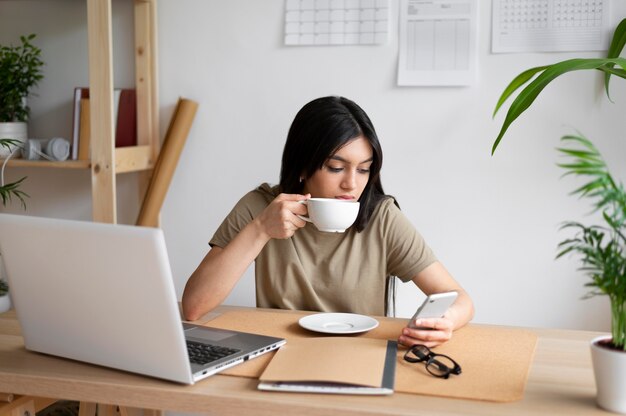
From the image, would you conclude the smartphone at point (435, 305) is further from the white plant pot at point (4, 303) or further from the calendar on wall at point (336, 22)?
the calendar on wall at point (336, 22)

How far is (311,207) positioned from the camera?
5.16 ft

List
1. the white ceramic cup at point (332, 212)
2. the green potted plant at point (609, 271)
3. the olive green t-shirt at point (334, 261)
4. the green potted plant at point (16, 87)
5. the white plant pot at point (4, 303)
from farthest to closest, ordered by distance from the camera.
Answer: the green potted plant at point (16, 87) → the olive green t-shirt at point (334, 261) → the white plant pot at point (4, 303) → the white ceramic cup at point (332, 212) → the green potted plant at point (609, 271)

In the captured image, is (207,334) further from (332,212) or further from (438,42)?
(438,42)

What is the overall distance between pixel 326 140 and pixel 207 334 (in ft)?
1.90

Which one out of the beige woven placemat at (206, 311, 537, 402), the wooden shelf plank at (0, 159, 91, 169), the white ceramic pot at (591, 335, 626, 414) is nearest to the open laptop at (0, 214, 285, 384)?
the beige woven placemat at (206, 311, 537, 402)

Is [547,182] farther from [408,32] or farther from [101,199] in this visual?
[101,199]

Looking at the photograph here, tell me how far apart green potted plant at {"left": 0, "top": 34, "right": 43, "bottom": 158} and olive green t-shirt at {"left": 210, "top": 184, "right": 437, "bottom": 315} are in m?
1.16

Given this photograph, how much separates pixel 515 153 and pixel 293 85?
732 millimetres

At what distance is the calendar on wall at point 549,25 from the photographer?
7.32ft

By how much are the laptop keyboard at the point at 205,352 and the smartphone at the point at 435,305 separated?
33cm

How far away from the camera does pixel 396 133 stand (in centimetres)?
245

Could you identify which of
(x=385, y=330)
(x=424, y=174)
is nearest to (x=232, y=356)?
(x=385, y=330)

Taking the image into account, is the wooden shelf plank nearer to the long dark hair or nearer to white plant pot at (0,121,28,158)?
white plant pot at (0,121,28,158)

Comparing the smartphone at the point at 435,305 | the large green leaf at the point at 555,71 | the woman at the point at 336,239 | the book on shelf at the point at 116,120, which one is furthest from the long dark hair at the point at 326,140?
the book on shelf at the point at 116,120
